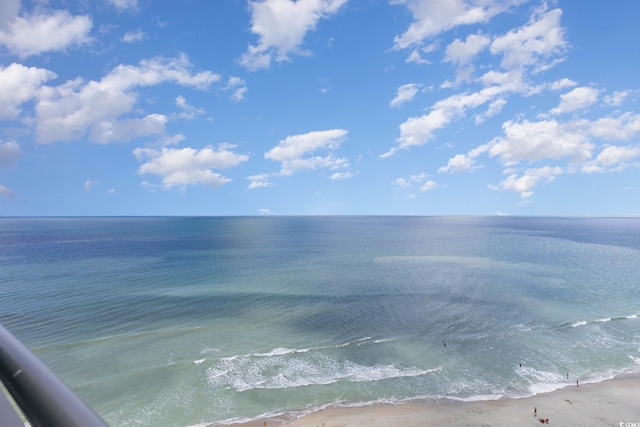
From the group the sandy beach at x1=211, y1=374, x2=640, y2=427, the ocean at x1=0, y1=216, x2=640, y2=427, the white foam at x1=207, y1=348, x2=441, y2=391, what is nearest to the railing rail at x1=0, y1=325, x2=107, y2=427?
the sandy beach at x1=211, y1=374, x2=640, y2=427

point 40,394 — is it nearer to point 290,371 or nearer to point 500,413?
point 290,371

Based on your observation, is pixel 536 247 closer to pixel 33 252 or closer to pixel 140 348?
pixel 140 348

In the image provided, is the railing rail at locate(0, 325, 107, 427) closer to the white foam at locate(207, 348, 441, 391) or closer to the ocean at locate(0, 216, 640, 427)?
the ocean at locate(0, 216, 640, 427)

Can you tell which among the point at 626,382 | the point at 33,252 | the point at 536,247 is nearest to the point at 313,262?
→ the point at 626,382

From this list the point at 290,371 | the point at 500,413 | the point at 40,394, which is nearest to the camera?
the point at 40,394

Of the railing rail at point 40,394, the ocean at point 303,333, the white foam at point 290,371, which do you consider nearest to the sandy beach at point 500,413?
the ocean at point 303,333

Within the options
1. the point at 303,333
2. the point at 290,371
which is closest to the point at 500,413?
the point at 290,371

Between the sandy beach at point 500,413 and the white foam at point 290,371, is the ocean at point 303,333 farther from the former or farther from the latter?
the sandy beach at point 500,413
